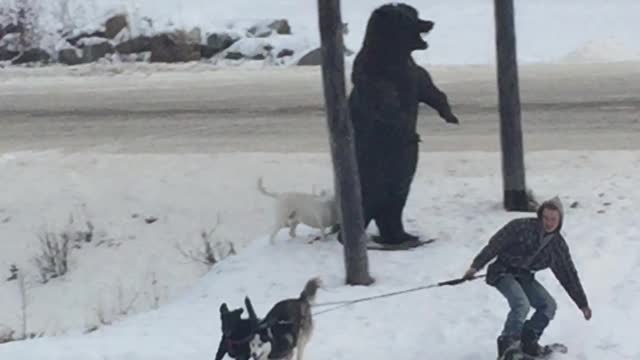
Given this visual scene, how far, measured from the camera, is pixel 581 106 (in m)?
16.5

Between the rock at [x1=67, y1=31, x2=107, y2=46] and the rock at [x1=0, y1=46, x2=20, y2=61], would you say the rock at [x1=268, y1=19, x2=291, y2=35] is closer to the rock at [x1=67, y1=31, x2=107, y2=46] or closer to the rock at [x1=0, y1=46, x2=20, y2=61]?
the rock at [x1=67, y1=31, x2=107, y2=46]

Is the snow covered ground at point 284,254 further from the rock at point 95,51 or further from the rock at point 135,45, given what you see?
the rock at point 95,51

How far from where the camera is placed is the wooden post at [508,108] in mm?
10539

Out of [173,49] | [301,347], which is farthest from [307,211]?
[173,49]

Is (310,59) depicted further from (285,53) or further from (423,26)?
(423,26)

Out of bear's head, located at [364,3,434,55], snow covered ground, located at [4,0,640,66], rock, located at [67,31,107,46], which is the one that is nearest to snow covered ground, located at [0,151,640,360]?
bear's head, located at [364,3,434,55]

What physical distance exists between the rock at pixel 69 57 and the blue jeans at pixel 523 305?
60.4 feet

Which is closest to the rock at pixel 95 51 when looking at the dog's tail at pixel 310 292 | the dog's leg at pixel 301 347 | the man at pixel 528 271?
the dog's tail at pixel 310 292

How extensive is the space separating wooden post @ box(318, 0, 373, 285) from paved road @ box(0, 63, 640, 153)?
16.8ft

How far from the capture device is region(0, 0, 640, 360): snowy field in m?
7.84

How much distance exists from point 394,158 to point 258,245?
1.29m

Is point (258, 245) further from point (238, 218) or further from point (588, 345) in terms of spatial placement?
point (588, 345)

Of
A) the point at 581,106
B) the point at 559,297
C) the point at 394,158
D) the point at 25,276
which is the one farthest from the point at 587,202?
the point at 581,106

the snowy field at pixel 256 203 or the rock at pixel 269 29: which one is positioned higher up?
the snowy field at pixel 256 203
